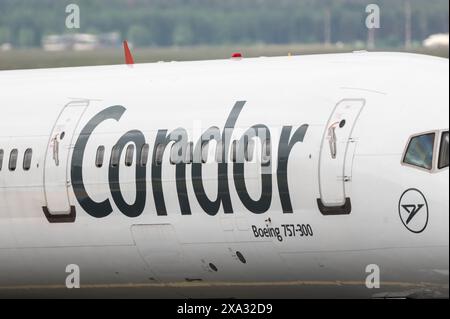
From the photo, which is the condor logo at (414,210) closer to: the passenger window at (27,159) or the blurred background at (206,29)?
the passenger window at (27,159)

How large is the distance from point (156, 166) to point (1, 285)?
4.15m

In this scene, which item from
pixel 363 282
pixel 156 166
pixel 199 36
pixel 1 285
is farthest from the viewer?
pixel 199 36

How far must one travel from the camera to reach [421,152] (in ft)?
73.5

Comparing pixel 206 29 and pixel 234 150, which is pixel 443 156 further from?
pixel 206 29

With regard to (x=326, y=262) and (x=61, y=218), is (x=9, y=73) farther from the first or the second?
(x=326, y=262)

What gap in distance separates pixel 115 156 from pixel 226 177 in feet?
7.28

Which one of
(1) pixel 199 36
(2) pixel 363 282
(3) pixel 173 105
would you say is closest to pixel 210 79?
(3) pixel 173 105

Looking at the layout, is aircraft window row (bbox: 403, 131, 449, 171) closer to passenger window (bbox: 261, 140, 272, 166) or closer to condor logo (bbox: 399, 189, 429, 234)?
condor logo (bbox: 399, 189, 429, 234)

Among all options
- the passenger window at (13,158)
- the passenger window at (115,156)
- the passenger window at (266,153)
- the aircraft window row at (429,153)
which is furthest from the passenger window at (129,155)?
the aircraft window row at (429,153)

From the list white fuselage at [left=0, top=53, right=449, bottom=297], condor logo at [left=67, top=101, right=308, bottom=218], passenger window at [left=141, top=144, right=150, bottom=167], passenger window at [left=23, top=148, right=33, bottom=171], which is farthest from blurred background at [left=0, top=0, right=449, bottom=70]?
passenger window at [left=141, top=144, right=150, bottom=167]

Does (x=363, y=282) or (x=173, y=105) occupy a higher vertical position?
(x=173, y=105)

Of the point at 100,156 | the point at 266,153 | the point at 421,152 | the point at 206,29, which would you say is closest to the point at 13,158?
the point at 100,156

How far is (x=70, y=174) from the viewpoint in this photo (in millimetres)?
25484

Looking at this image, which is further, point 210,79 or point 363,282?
point 210,79
